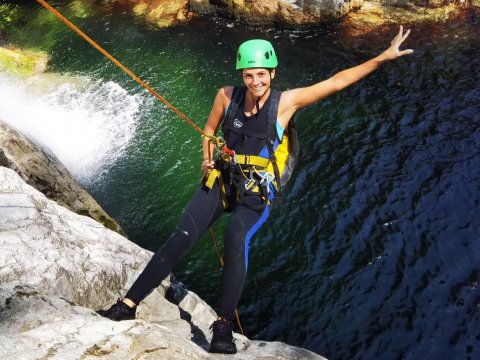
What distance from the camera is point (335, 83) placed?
18.4 feet

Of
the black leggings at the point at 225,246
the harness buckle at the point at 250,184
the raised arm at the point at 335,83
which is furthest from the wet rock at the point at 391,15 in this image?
the black leggings at the point at 225,246

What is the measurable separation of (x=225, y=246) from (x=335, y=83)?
2.58m

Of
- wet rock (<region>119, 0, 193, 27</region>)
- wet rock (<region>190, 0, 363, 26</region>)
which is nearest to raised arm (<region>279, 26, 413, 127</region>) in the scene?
wet rock (<region>190, 0, 363, 26</region>)

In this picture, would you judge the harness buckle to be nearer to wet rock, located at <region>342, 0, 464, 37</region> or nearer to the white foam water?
the white foam water

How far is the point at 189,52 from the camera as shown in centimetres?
1967

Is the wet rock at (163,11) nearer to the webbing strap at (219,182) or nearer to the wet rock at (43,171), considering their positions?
the wet rock at (43,171)

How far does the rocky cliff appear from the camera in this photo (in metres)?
3.83

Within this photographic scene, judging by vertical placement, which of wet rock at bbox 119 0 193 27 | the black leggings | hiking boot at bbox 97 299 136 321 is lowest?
hiking boot at bbox 97 299 136 321

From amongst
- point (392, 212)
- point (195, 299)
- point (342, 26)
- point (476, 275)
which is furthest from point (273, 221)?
point (342, 26)

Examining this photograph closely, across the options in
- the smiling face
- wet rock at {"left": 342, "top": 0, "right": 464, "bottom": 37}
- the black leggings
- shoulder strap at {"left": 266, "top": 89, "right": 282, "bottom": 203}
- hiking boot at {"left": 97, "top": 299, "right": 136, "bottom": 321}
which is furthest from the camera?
wet rock at {"left": 342, "top": 0, "right": 464, "bottom": 37}

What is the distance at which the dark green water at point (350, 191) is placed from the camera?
7848 mm

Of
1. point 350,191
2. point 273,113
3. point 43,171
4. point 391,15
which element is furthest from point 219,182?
point 391,15

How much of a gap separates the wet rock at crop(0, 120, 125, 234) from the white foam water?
11.8 feet

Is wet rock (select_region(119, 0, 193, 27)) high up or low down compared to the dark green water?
up
